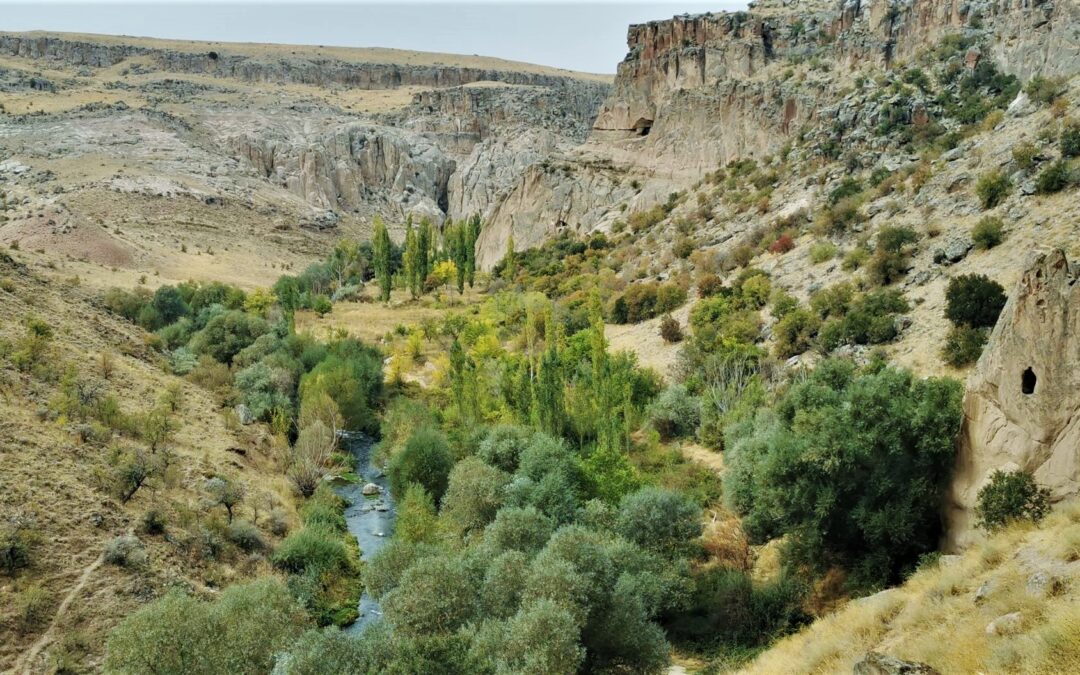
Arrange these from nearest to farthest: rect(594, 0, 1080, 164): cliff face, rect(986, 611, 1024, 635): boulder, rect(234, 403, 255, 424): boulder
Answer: rect(986, 611, 1024, 635): boulder < rect(234, 403, 255, 424): boulder < rect(594, 0, 1080, 164): cliff face

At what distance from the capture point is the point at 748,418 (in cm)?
2345

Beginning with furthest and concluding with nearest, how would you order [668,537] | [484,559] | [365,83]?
[365,83] < [668,537] < [484,559]

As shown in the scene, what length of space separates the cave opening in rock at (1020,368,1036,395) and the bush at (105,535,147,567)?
19.9 m

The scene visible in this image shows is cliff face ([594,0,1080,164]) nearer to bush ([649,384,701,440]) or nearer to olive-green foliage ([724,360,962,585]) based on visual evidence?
bush ([649,384,701,440])

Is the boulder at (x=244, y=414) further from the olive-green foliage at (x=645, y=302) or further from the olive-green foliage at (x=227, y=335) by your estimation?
the olive-green foliage at (x=645, y=302)

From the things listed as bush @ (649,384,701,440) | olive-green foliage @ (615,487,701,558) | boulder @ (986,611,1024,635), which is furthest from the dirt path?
bush @ (649,384,701,440)

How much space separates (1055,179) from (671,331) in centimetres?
1549

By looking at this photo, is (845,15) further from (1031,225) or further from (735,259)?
(1031,225)

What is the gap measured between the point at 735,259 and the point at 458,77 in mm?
109880

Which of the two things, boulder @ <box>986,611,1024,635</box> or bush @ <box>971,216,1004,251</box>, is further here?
bush @ <box>971,216,1004,251</box>

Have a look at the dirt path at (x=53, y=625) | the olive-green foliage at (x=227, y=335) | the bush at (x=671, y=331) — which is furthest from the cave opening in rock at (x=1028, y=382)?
the olive-green foliage at (x=227, y=335)

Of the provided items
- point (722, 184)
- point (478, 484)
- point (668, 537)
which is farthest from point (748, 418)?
point (722, 184)

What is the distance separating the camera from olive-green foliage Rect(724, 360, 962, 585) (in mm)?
14672

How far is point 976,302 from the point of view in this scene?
851 inches
